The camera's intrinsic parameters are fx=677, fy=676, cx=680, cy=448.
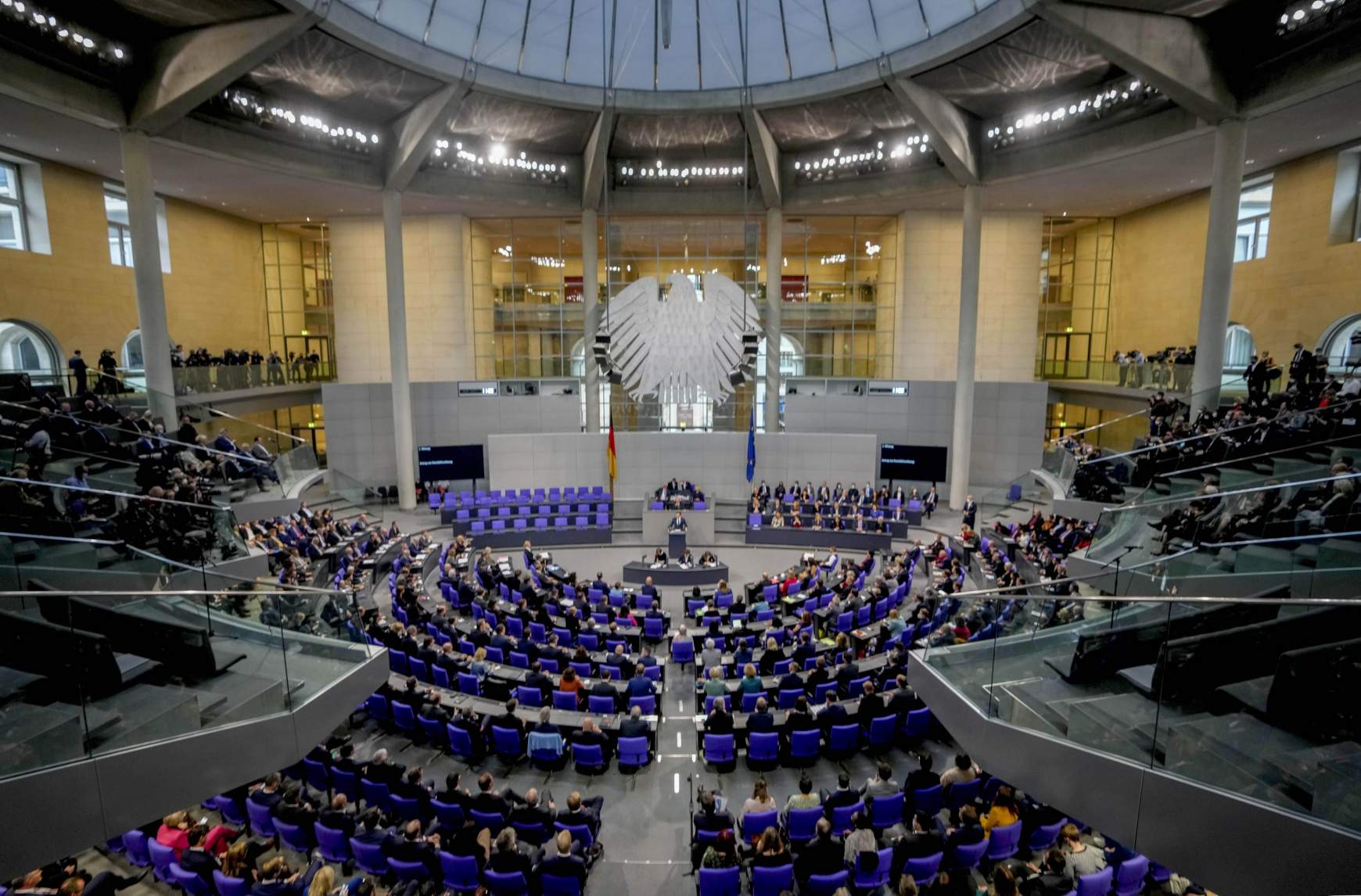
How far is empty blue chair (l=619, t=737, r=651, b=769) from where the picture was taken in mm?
8812

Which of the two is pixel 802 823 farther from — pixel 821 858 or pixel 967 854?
pixel 967 854

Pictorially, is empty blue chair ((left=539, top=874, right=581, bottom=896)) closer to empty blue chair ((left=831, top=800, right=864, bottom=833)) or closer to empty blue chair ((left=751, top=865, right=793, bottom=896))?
empty blue chair ((left=751, top=865, right=793, bottom=896))

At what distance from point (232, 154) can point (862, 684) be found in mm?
21148

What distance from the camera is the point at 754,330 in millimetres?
10656

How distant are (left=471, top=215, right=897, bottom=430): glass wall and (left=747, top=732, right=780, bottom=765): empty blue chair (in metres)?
19.0

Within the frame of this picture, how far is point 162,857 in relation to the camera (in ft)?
22.1

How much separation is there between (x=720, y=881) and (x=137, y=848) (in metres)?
6.04

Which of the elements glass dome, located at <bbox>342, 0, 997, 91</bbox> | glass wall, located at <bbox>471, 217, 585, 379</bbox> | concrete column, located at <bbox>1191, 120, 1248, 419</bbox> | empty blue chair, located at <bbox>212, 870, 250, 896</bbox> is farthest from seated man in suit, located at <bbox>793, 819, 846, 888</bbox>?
glass wall, located at <bbox>471, 217, 585, 379</bbox>

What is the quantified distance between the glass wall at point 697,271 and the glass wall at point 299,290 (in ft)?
25.4

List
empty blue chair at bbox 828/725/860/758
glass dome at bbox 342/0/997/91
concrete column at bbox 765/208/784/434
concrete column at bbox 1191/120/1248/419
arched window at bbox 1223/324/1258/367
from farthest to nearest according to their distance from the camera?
concrete column at bbox 765/208/784/434 → arched window at bbox 1223/324/1258/367 → glass dome at bbox 342/0/997/91 → concrete column at bbox 1191/120/1248/419 → empty blue chair at bbox 828/725/860/758

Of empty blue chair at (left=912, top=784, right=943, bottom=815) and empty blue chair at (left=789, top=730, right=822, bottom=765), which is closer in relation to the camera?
empty blue chair at (left=912, top=784, right=943, bottom=815)

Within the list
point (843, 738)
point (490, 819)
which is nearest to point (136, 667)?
point (490, 819)

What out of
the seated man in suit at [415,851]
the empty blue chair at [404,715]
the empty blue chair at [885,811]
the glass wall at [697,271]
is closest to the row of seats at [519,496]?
the glass wall at [697,271]

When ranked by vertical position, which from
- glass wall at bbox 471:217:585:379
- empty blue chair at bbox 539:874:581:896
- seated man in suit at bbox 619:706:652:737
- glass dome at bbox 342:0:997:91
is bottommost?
empty blue chair at bbox 539:874:581:896
